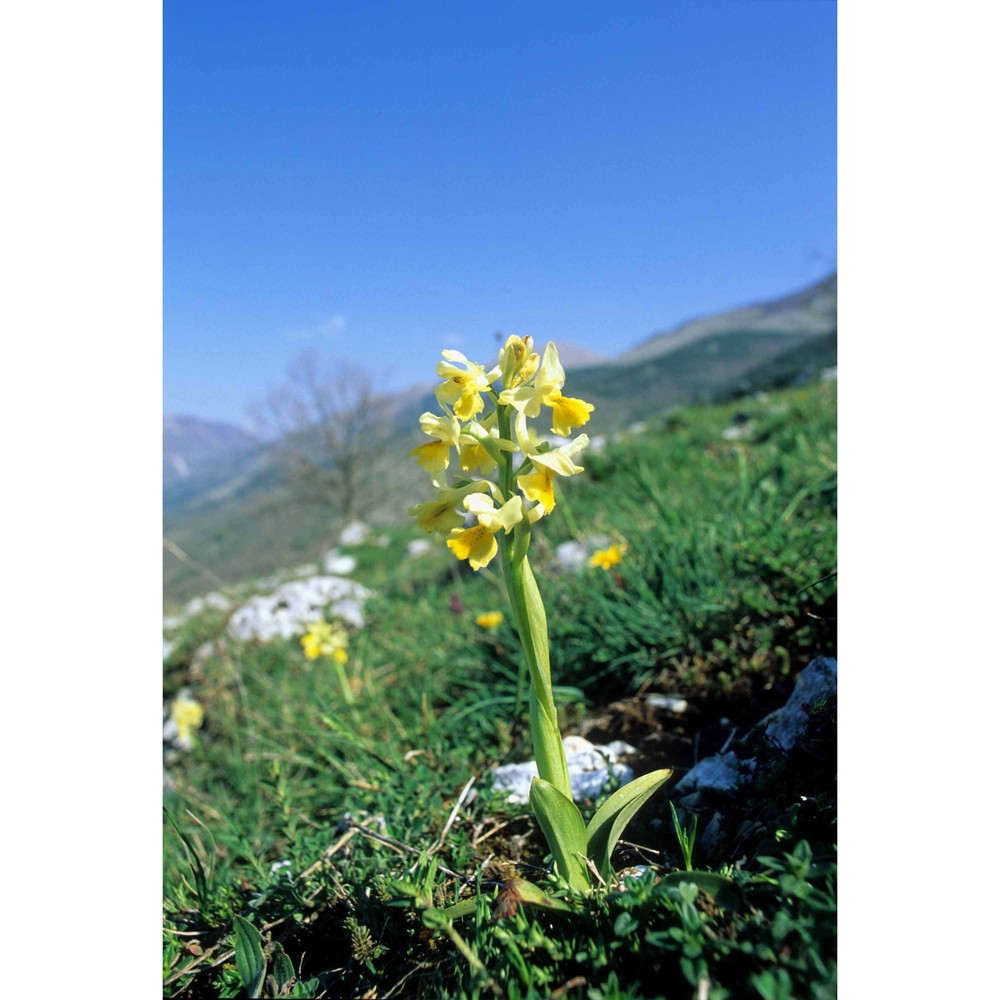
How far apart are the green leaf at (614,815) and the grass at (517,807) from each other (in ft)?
0.34

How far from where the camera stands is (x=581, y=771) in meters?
1.92

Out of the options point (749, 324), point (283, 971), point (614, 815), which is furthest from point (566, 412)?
point (749, 324)

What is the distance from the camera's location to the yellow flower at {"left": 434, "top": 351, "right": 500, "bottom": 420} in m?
1.23

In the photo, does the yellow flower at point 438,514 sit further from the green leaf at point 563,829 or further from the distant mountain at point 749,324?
the distant mountain at point 749,324

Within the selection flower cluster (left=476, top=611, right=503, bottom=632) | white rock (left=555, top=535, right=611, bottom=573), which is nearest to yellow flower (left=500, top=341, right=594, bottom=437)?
flower cluster (left=476, top=611, right=503, bottom=632)

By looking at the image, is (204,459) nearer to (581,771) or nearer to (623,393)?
(623,393)

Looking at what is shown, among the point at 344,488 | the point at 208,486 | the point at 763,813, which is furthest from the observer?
the point at 208,486

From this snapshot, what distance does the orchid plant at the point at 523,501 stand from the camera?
1.21 meters

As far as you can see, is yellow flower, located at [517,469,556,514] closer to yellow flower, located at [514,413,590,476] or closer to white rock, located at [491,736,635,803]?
yellow flower, located at [514,413,590,476]

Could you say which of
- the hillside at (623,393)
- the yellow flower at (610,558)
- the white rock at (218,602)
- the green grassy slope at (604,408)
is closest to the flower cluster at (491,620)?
the yellow flower at (610,558)

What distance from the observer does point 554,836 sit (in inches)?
48.9
